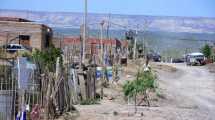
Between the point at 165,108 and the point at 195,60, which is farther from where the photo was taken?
the point at 195,60

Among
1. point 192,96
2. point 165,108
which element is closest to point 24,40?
point 192,96

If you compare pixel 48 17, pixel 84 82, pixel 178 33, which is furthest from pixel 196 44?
pixel 84 82

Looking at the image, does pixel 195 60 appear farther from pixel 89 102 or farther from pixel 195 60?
pixel 89 102

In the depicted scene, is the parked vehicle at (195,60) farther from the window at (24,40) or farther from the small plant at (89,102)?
the small plant at (89,102)

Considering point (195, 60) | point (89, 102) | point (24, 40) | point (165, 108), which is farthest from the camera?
point (195, 60)

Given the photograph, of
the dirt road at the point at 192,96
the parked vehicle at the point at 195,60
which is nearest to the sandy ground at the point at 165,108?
the dirt road at the point at 192,96

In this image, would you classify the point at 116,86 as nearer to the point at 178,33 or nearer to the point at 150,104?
the point at 150,104

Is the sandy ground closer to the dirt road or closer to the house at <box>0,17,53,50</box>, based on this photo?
the dirt road

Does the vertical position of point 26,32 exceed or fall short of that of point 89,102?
it exceeds it

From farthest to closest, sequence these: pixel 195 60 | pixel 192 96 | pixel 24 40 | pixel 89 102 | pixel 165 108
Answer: pixel 195 60, pixel 24 40, pixel 192 96, pixel 165 108, pixel 89 102

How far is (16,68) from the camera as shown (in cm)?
1814

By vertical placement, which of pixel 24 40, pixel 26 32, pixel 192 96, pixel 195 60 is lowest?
pixel 192 96

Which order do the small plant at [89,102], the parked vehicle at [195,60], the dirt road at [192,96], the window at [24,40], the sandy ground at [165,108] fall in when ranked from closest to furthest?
the sandy ground at [165,108] → the small plant at [89,102] → the dirt road at [192,96] → the window at [24,40] → the parked vehicle at [195,60]

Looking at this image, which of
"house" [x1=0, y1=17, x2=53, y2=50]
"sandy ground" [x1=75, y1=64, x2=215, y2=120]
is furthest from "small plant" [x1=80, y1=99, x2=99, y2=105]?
"house" [x1=0, y1=17, x2=53, y2=50]
